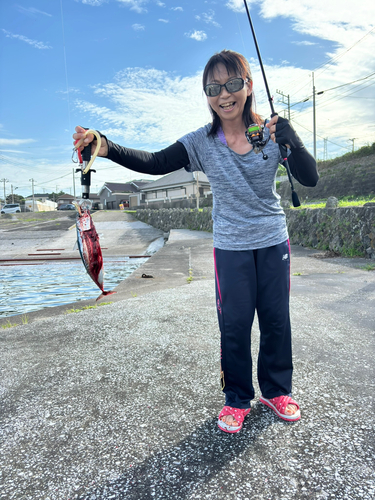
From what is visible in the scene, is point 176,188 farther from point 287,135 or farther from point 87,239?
point 287,135

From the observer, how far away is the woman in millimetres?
1967

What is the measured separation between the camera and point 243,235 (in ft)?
6.49

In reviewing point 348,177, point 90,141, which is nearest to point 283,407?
point 90,141

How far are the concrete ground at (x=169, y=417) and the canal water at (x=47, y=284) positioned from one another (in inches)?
102

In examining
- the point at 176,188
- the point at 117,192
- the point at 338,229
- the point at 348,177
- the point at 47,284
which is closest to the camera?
the point at 47,284

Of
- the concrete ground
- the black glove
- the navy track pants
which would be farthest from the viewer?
the navy track pants

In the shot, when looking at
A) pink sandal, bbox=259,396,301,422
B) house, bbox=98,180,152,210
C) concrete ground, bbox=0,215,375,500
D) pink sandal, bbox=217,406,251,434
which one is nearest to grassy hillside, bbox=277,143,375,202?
concrete ground, bbox=0,215,375,500

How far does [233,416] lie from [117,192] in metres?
52.7

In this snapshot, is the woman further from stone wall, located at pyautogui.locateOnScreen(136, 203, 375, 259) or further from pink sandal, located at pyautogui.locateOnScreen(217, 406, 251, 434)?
stone wall, located at pyautogui.locateOnScreen(136, 203, 375, 259)

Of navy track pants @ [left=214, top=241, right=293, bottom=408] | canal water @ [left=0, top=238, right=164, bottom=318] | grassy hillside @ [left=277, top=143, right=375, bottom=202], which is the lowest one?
canal water @ [left=0, top=238, right=164, bottom=318]

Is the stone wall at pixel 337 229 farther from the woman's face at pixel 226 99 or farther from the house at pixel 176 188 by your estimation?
the house at pixel 176 188

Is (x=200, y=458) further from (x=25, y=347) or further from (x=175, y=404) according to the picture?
(x=25, y=347)

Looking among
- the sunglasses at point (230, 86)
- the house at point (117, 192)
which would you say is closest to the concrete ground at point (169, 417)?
the sunglasses at point (230, 86)

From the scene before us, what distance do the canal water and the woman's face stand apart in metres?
4.10
